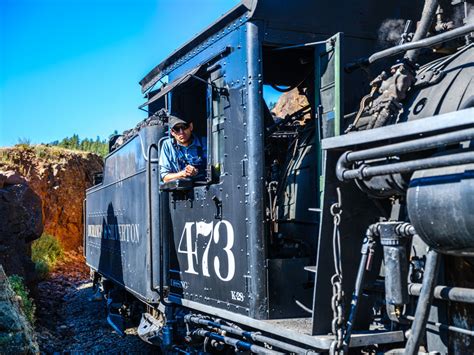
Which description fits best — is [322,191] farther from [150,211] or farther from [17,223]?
[17,223]

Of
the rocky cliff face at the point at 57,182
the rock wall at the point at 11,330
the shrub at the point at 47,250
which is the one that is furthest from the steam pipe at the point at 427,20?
the rocky cliff face at the point at 57,182

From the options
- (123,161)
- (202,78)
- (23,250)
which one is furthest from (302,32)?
(23,250)

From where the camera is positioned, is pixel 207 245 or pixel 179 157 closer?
pixel 207 245

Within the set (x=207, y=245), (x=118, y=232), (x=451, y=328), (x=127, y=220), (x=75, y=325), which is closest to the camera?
(x=451, y=328)

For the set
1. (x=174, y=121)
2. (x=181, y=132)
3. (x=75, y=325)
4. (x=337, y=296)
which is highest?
(x=174, y=121)

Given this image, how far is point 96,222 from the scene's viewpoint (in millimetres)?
10469

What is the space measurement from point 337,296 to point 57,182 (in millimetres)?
20051

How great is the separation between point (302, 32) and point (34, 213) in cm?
929

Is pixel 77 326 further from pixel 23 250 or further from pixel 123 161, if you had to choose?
pixel 123 161

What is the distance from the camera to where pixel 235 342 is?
162 inches

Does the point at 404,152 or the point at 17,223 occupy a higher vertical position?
the point at 404,152

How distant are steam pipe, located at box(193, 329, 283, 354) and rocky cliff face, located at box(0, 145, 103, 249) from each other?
17202mm

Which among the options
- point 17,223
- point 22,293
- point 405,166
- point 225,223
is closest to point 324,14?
point 225,223

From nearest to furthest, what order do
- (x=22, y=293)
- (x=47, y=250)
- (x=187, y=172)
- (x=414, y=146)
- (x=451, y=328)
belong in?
(x=414, y=146) → (x=451, y=328) → (x=187, y=172) → (x=22, y=293) → (x=47, y=250)
